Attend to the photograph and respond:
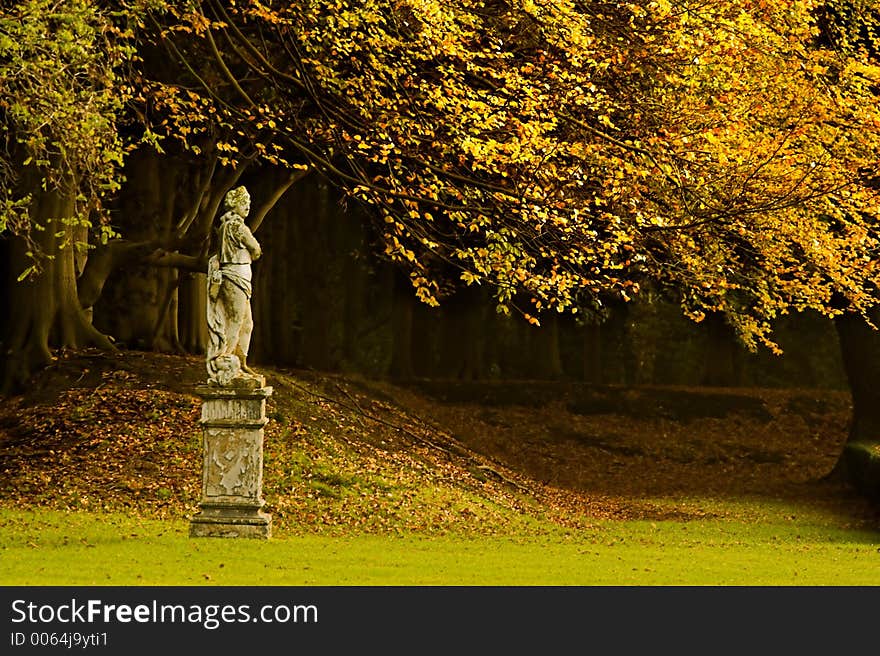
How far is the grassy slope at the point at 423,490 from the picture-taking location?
39.9ft

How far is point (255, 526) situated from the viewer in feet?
43.7

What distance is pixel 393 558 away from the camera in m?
12.6

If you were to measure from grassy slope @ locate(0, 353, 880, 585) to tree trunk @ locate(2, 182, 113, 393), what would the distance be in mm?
535

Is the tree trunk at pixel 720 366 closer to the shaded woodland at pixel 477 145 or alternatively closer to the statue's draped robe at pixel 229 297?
the shaded woodland at pixel 477 145

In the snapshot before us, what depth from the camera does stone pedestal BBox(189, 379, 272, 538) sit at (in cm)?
1325

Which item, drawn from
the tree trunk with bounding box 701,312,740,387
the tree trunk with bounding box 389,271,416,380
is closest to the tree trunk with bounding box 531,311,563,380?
the tree trunk with bounding box 389,271,416,380

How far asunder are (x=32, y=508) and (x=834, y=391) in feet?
74.9

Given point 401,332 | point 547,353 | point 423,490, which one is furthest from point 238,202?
point 547,353

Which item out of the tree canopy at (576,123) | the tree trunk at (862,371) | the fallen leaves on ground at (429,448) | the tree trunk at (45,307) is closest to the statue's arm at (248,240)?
the tree canopy at (576,123)

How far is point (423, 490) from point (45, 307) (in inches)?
265

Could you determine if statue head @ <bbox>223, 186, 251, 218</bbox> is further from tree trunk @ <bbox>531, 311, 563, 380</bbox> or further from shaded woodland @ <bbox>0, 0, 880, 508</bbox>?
tree trunk @ <bbox>531, 311, 563, 380</bbox>

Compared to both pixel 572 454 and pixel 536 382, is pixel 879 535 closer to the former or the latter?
pixel 572 454

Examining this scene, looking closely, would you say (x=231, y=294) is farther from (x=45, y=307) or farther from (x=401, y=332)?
(x=401, y=332)

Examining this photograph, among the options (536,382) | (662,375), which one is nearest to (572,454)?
(536,382)
